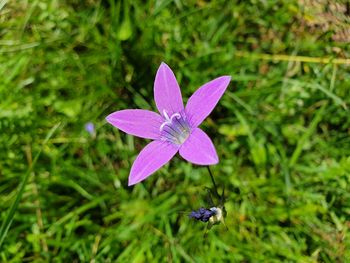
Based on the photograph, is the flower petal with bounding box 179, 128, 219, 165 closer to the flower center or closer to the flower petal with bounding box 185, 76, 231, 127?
the flower petal with bounding box 185, 76, 231, 127

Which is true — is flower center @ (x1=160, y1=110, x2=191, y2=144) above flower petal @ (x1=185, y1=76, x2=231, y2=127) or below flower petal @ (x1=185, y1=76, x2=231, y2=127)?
below

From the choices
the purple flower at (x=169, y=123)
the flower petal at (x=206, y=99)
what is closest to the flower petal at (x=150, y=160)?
the purple flower at (x=169, y=123)

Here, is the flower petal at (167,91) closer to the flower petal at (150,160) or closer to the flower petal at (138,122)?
the flower petal at (138,122)

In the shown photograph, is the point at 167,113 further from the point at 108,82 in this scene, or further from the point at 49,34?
the point at 49,34

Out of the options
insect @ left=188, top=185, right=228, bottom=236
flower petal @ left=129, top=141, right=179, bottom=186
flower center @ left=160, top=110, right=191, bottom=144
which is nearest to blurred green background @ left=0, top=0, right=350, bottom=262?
insect @ left=188, top=185, right=228, bottom=236

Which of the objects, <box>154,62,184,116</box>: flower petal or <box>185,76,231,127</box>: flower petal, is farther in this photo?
<box>154,62,184,116</box>: flower petal

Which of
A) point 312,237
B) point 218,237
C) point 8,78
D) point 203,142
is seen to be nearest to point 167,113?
point 203,142

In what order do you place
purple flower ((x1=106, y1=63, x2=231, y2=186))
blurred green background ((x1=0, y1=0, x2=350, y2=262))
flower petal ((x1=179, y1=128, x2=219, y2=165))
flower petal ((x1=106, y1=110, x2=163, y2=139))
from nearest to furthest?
flower petal ((x1=179, y1=128, x2=219, y2=165)) → purple flower ((x1=106, y1=63, x2=231, y2=186)) → flower petal ((x1=106, y1=110, x2=163, y2=139)) → blurred green background ((x1=0, y1=0, x2=350, y2=262))
